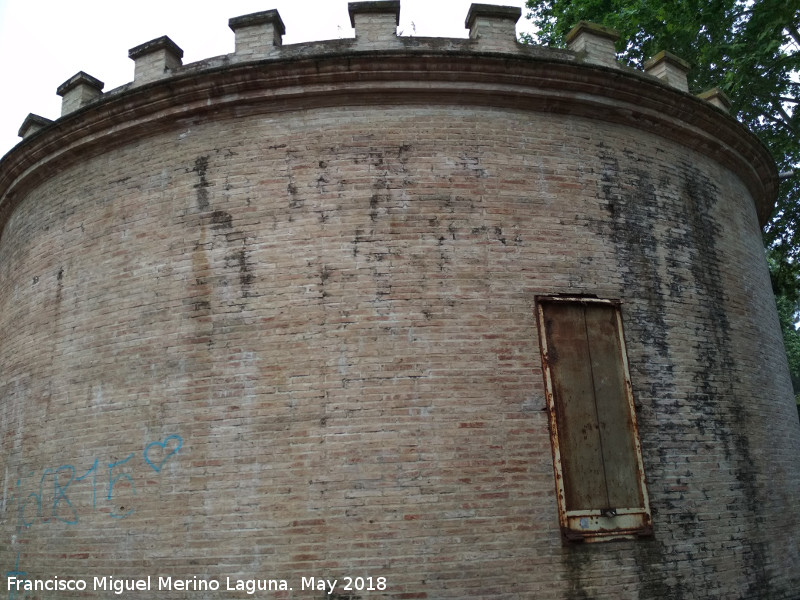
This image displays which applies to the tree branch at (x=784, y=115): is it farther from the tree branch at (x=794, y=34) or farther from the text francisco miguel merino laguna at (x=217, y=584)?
the text francisco miguel merino laguna at (x=217, y=584)

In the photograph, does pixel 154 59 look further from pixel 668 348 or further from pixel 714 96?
pixel 714 96

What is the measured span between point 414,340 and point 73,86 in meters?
5.81

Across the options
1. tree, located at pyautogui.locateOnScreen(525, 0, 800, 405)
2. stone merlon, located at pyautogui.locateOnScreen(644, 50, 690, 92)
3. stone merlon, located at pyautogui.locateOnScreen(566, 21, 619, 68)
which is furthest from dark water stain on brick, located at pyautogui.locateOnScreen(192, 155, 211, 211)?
tree, located at pyautogui.locateOnScreen(525, 0, 800, 405)

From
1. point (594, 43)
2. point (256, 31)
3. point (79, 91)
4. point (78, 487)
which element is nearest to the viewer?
point (78, 487)

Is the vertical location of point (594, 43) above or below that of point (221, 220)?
above

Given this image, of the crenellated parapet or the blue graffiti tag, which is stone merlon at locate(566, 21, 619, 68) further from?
the blue graffiti tag

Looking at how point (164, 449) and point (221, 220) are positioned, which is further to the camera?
point (221, 220)

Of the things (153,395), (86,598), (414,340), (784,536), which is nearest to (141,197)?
(153,395)

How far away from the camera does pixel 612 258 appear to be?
680cm

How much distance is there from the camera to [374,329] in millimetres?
6102

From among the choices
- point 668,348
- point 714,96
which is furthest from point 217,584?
point 714,96

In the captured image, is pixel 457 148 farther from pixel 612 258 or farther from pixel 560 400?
pixel 560 400

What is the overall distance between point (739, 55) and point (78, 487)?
1417 centimetres

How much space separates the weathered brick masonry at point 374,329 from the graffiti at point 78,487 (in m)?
0.03
